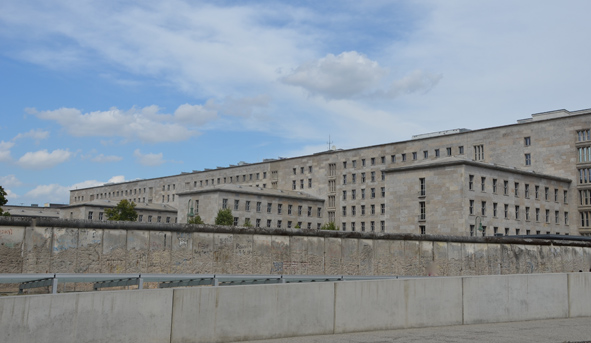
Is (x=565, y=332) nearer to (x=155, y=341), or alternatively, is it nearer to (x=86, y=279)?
(x=155, y=341)

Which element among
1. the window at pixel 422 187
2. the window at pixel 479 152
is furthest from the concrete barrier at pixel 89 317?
the window at pixel 479 152

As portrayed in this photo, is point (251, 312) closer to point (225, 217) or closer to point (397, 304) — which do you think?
point (397, 304)

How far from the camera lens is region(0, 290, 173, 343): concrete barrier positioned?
31.2 feet

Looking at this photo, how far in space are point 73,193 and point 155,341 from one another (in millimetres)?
174254

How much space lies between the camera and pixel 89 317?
10.2 metres

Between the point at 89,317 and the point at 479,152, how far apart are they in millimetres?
82025

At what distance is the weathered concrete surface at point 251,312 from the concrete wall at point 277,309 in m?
0.02

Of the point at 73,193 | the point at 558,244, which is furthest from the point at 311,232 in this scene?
the point at 73,193

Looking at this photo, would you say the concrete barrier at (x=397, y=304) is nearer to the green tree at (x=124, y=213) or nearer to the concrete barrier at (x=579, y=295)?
the concrete barrier at (x=579, y=295)

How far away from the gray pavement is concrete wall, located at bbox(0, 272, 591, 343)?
1.13ft

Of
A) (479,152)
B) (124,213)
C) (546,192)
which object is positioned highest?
(479,152)

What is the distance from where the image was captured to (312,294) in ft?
42.1

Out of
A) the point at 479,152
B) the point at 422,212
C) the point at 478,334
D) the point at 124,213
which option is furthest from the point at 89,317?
the point at 124,213

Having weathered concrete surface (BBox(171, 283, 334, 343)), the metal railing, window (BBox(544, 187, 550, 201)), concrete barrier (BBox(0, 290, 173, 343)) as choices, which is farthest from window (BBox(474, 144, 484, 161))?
concrete barrier (BBox(0, 290, 173, 343))
